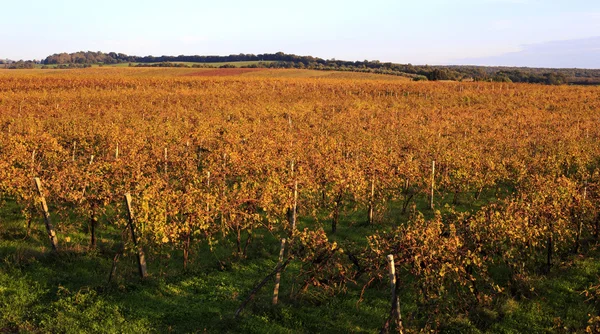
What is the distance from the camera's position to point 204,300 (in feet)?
34.0

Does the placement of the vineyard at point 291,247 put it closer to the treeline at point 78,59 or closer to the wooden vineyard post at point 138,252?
the wooden vineyard post at point 138,252

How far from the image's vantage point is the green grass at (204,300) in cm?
914

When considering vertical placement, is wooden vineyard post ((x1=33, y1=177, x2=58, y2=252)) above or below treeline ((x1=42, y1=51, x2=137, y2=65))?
below

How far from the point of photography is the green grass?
30.0 feet

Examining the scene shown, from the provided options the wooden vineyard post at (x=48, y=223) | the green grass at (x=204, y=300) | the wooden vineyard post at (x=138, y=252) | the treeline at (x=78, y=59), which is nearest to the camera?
the green grass at (x=204, y=300)

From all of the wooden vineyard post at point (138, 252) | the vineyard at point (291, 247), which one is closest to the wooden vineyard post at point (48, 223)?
the vineyard at point (291, 247)

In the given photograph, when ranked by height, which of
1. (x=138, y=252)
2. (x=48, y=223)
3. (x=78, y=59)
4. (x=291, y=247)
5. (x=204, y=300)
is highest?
(x=78, y=59)

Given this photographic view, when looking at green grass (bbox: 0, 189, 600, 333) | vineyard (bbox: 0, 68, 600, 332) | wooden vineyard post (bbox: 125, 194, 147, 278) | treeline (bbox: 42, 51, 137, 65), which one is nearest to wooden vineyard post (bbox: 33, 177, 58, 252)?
vineyard (bbox: 0, 68, 600, 332)

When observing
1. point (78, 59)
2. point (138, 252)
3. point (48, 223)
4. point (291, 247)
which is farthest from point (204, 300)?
point (78, 59)

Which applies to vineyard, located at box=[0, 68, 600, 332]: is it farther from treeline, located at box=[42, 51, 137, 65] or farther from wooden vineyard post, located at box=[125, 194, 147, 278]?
treeline, located at box=[42, 51, 137, 65]

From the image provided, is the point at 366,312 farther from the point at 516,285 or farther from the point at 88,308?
the point at 88,308

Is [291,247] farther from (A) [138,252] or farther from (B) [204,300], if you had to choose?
(A) [138,252]

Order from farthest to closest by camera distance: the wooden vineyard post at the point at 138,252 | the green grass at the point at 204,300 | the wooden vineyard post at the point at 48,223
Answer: the wooden vineyard post at the point at 48,223, the wooden vineyard post at the point at 138,252, the green grass at the point at 204,300

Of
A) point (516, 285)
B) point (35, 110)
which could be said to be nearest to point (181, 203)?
point (516, 285)
